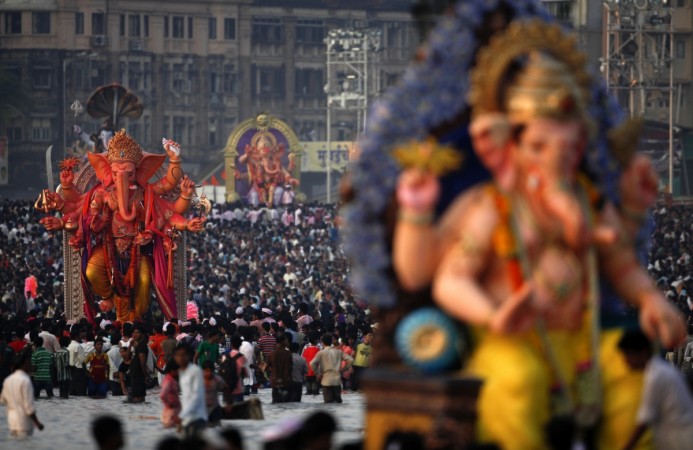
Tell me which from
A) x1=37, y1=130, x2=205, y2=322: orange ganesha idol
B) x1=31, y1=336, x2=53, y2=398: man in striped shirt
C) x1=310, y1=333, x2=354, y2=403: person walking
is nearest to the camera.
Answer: x1=310, y1=333, x2=354, y2=403: person walking

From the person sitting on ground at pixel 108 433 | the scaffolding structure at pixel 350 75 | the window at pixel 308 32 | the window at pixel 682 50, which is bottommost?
the person sitting on ground at pixel 108 433

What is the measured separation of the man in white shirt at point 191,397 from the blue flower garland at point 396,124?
18.9 ft

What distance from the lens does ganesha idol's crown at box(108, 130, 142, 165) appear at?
30.9 meters

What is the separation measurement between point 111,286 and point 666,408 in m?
19.7

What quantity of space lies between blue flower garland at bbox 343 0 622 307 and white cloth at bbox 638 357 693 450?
1383 millimetres

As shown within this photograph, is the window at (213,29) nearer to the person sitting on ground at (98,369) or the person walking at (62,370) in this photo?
the person walking at (62,370)

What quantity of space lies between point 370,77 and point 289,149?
1798 centimetres

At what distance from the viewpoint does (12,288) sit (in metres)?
40.1

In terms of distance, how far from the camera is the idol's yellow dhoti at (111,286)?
30.8 m

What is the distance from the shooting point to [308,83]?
10644 cm

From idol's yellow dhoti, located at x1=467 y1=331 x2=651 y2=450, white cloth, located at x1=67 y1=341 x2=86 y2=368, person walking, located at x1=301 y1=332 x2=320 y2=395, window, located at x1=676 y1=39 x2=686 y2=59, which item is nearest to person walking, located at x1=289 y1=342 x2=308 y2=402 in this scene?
person walking, located at x1=301 y1=332 x2=320 y2=395

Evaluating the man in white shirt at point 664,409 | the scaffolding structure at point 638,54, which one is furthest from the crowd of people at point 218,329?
the scaffolding structure at point 638,54

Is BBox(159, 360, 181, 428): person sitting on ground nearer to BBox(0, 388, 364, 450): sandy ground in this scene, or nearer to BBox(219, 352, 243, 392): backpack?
BBox(0, 388, 364, 450): sandy ground

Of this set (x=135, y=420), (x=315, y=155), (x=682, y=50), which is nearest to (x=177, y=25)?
(x=315, y=155)
